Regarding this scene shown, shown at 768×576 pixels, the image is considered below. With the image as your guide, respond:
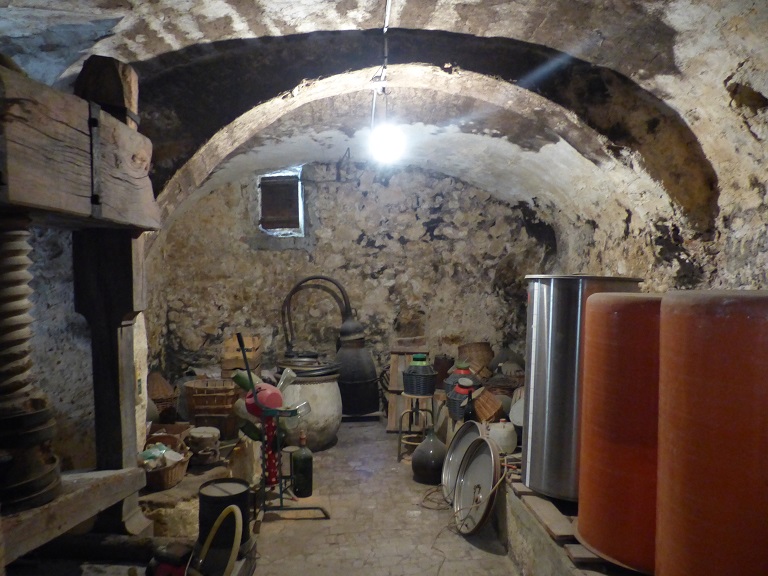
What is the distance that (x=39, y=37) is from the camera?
191cm

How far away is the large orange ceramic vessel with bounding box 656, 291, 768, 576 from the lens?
4.44ft

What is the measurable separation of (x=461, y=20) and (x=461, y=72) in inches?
18.3

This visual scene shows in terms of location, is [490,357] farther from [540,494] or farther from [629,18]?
[629,18]

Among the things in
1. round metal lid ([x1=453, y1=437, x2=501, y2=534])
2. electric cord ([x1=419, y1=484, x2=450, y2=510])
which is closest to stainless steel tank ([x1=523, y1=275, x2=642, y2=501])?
round metal lid ([x1=453, y1=437, x2=501, y2=534])

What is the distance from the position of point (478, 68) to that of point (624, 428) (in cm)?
191

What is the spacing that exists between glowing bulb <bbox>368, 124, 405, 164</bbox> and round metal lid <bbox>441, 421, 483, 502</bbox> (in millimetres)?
2548

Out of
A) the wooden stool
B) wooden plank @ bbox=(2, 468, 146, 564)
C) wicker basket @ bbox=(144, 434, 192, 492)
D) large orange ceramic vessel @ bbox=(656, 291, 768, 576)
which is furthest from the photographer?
the wooden stool

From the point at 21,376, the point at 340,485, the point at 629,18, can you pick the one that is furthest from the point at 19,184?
the point at 340,485

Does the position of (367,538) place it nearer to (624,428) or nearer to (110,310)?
(624,428)

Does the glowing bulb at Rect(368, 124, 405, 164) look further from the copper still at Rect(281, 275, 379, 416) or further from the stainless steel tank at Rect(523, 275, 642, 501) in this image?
the stainless steel tank at Rect(523, 275, 642, 501)

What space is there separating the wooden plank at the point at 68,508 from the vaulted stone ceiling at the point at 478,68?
4.77 ft

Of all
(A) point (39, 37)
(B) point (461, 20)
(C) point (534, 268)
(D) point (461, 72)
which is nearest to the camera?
(A) point (39, 37)

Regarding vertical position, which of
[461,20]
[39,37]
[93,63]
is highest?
[461,20]

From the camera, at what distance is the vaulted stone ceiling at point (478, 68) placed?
6.32ft
